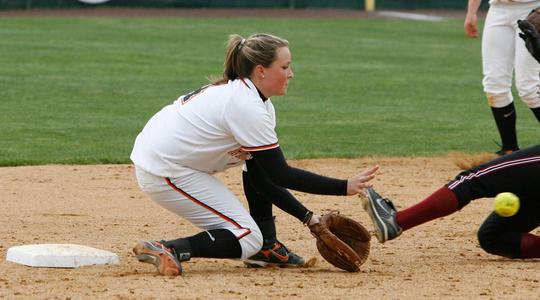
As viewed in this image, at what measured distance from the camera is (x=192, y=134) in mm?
4637

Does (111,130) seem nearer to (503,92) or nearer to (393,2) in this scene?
(503,92)

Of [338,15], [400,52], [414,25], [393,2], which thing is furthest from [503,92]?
[393,2]

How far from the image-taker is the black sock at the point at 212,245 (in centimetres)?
465

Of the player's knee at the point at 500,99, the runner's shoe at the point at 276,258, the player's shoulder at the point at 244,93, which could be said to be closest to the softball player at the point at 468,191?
the runner's shoe at the point at 276,258

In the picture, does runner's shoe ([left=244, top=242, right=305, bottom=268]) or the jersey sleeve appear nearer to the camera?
the jersey sleeve

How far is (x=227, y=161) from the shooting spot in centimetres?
479

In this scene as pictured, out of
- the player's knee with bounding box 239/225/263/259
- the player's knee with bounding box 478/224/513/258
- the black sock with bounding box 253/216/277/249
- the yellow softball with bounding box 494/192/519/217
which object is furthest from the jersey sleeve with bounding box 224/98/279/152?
the player's knee with bounding box 478/224/513/258

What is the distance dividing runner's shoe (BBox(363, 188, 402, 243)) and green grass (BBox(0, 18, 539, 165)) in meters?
3.48

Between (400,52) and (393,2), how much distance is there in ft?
28.2

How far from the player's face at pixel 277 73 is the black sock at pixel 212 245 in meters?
0.65

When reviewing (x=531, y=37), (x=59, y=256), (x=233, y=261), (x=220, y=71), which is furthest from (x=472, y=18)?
(x=220, y=71)

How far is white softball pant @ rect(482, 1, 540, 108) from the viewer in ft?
24.4

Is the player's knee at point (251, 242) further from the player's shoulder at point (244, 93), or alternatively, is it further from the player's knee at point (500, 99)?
the player's knee at point (500, 99)

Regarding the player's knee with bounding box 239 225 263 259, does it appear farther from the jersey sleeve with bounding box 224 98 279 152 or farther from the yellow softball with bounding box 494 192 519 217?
the yellow softball with bounding box 494 192 519 217
